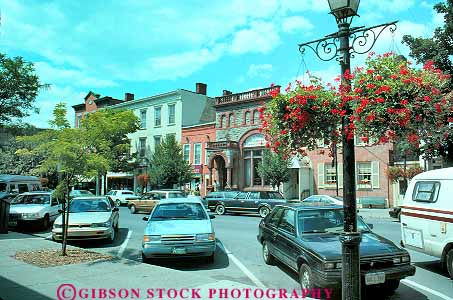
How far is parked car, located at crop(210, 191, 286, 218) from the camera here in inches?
885

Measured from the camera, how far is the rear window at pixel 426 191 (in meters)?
8.63

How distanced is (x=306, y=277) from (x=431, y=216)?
347cm

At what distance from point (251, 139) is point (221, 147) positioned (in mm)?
2862

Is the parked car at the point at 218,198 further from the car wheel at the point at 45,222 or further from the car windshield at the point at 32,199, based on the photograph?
the car wheel at the point at 45,222

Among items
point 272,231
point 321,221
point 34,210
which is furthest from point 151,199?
point 321,221

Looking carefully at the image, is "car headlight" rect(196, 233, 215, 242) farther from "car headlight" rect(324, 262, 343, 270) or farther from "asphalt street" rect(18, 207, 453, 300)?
"car headlight" rect(324, 262, 343, 270)

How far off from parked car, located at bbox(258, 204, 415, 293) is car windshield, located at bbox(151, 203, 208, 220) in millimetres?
2371

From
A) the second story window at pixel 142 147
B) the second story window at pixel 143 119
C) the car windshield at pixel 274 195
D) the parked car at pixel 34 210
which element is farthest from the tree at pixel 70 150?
the second story window at pixel 143 119

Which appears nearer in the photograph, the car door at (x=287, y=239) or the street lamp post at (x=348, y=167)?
the street lamp post at (x=348, y=167)

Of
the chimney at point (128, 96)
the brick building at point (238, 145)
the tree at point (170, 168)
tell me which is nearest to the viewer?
the brick building at point (238, 145)

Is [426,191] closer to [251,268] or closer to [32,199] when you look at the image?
[251,268]

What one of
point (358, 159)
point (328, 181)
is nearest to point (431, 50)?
point (358, 159)

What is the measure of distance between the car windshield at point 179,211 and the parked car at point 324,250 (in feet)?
7.78

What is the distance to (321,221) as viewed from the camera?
7.96 meters
